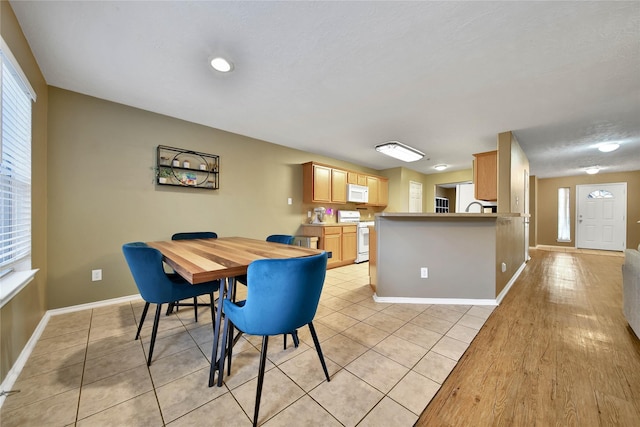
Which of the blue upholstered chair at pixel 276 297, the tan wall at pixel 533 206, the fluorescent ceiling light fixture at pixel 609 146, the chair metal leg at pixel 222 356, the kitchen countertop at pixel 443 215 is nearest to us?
the blue upholstered chair at pixel 276 297

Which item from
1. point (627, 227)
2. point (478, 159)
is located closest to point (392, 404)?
point (478, 159)

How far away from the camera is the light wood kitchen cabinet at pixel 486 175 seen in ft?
13.3

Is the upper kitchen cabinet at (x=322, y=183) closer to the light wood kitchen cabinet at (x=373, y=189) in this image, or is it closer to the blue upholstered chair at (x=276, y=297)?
the light wood kitchen cabinet at (x=373, y=189)

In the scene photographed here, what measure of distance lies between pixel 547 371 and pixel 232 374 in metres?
2.04

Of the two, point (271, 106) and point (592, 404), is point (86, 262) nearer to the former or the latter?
point (271, 106)

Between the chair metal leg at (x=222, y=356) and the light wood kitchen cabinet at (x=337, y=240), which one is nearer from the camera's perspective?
the chair metal leg at (x=222, y=356)

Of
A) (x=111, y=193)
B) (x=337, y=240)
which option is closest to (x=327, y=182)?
(x=337, y=240)

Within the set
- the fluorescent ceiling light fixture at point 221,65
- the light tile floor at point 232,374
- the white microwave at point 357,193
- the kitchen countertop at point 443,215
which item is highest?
the fluorescent ceiling light fixture at point 221,65

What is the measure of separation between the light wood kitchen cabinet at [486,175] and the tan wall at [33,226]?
5.38 metres

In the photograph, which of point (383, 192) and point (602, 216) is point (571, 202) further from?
point (383, 192)

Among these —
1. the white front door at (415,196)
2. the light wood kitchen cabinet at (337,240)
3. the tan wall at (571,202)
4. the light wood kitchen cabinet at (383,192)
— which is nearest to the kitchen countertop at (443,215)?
the light wood kitchen cabinet at (337,240)

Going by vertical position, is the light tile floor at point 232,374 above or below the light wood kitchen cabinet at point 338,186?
below

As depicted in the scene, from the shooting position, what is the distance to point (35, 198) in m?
2.07

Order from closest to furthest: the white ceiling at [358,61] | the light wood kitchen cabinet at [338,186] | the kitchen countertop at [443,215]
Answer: the white ceiling at [358,61] → the kitchen countertop at [443,215] → the light wood kitchen cabinet at [338,186]
